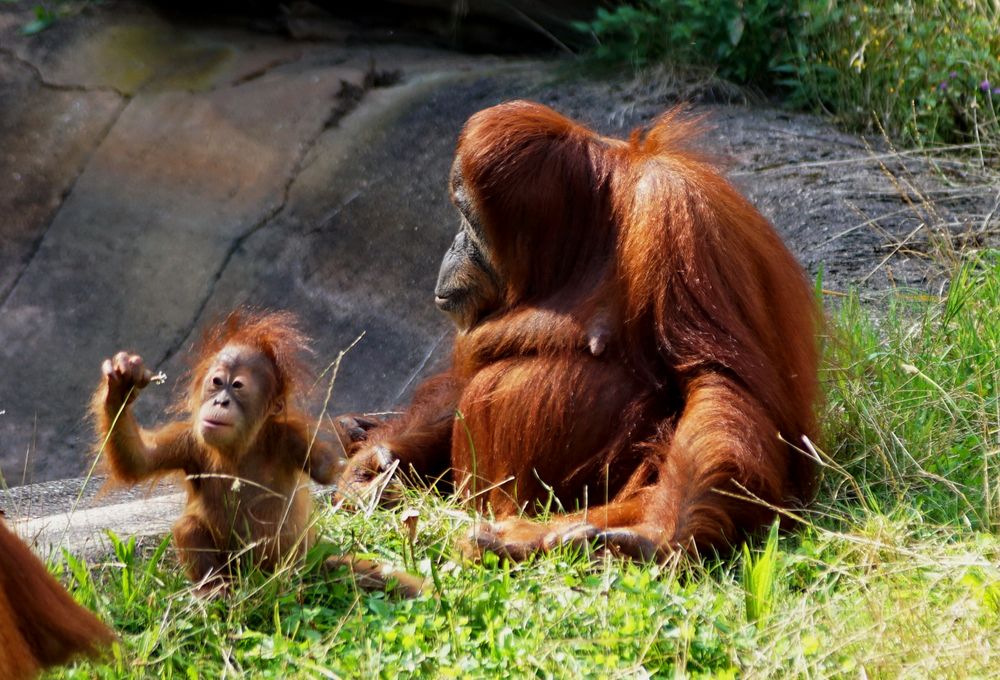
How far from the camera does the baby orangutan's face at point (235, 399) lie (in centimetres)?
302

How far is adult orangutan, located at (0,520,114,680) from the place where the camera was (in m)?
2.24

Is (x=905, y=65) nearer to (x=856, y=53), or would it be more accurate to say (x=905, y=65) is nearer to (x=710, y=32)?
(x=856, y=53)

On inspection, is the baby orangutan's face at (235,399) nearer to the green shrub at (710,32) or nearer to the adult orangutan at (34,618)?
the adult orangutan at (34,618)

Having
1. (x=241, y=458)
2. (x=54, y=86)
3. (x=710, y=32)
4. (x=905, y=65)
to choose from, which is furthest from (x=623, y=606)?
(x=54, y=86)

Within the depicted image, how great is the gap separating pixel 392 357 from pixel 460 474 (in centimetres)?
344

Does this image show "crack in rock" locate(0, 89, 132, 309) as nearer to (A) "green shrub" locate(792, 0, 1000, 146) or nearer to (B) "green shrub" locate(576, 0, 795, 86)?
(B) "green shrub" locate(576, 0, 795, 86)

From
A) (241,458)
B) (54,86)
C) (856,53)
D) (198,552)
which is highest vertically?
(856,53)

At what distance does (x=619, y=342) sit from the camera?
3.62 m

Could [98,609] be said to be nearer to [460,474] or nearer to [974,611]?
[460,474]

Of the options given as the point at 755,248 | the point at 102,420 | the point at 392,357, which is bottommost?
the point at 392,357

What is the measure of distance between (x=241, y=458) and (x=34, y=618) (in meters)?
Answer: 0.87

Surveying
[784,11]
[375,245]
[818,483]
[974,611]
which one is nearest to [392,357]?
[375,245]

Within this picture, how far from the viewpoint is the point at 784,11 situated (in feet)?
24.8

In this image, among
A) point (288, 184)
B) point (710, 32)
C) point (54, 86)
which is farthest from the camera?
point (54, 86)
